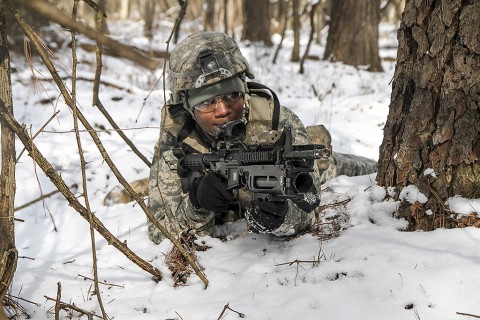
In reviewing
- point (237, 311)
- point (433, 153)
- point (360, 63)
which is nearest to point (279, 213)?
point (237, 311)

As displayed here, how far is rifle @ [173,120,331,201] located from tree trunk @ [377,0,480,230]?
60cm

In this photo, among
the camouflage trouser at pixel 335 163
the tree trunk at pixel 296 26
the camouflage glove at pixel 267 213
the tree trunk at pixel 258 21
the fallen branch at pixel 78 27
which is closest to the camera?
the fallen branch at pixel 78 27

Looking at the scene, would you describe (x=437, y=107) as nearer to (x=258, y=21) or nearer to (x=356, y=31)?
(x=356, y=31)

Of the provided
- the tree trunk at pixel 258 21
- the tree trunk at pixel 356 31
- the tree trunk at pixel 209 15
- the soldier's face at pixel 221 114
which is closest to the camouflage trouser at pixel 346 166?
the soldier's face at pixel 221 114

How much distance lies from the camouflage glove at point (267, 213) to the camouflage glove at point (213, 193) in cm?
29

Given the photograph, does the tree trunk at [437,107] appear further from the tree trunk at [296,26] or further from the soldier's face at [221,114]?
the tree trunk at [296,26]

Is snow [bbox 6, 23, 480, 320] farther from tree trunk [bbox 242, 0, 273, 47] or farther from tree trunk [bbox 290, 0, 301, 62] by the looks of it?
tree trunk [bbox 242, 0, 273, 47]

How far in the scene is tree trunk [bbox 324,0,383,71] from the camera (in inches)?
345

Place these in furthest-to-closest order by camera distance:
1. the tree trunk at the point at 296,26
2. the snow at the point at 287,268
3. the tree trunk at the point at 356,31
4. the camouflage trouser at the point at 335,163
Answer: the tree trunk at the point at 296,26, the tree trunk at the point at 356,31, the camouflage trouser at the point at 335,163, the snow at the point at 287,268

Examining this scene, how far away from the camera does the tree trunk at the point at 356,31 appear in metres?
8.76

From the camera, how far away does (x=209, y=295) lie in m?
2.32

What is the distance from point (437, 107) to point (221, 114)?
1.41m

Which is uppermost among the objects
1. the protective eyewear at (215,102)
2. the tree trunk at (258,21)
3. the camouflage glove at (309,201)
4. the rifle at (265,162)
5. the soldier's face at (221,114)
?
the tree trunk at (258,21)

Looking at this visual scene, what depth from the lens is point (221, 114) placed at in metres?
3.14
